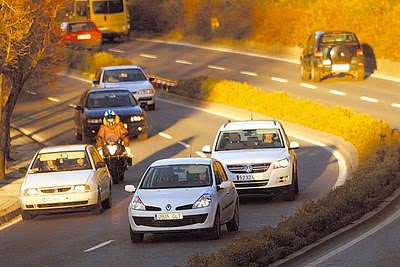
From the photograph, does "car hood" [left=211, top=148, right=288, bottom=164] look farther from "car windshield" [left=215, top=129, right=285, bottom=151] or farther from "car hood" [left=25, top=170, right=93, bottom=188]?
"car hood" [left=25, top=170, right=93, bottom=188]

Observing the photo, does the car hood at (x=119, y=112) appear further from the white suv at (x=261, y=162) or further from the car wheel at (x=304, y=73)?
the car wheel at (x=304, y=73)

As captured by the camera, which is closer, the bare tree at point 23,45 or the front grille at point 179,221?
the front grille at point 179,221

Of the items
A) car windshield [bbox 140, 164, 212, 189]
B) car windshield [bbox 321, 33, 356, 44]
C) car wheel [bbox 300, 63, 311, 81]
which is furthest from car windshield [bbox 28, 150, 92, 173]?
car wheel [bbox 300, 63, 311, 81]

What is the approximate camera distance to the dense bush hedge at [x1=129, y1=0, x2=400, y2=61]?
174 ft

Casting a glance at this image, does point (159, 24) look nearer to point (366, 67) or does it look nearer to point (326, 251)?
point (366, 67)

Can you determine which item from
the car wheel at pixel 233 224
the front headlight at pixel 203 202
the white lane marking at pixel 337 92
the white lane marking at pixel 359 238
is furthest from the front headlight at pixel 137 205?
the white lane marking at pixel 337 92

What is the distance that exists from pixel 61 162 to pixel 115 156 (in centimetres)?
358

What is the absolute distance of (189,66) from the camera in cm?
5631

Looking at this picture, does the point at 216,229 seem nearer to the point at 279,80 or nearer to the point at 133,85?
the point at 133,85

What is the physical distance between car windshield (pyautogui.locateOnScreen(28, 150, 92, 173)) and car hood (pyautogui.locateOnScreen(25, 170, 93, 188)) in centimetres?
29

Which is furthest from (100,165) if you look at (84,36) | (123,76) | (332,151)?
(84,36)

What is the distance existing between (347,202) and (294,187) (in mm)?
4172

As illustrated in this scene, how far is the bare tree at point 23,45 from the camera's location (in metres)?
27.8

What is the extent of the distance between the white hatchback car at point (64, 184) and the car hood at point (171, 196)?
377cm
